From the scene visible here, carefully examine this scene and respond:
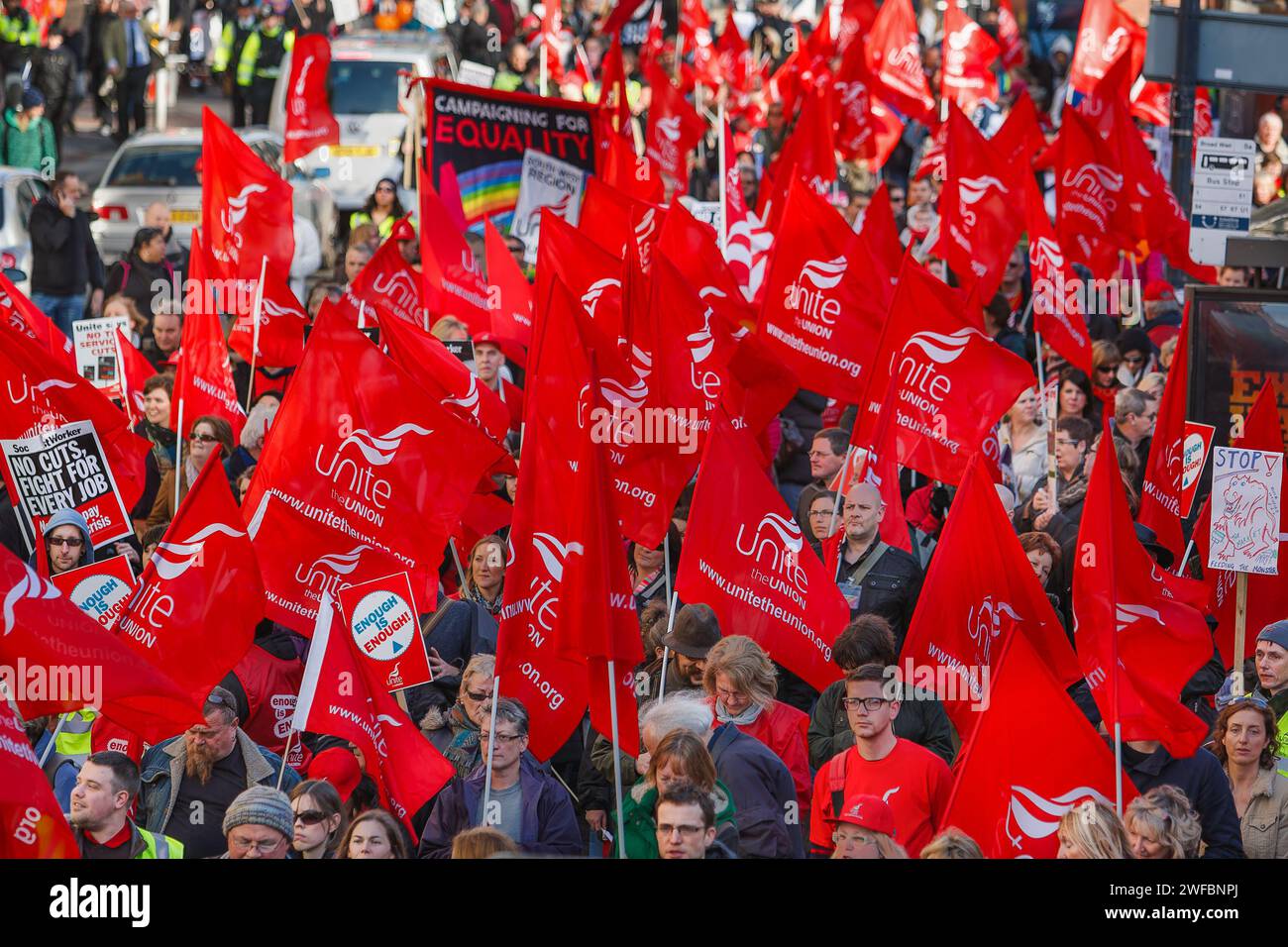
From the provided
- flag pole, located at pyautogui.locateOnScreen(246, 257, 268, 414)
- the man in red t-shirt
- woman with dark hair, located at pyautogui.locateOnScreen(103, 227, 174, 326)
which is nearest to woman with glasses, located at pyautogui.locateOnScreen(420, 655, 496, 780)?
the man in red t-shirt

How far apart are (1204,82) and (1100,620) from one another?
23.7 ft

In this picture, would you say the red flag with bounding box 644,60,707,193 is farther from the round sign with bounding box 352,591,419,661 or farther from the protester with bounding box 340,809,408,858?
the protester with bounding box 340,809,408,858

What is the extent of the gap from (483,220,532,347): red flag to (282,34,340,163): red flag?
7.07m

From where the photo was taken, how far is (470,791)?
7969 millimetres

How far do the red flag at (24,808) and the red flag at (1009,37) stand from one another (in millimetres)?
23677

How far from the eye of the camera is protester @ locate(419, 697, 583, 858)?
311 inches

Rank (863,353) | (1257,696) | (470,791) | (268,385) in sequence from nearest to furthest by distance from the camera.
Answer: (470,791) → (1257,696) → (863,353) → (268,385)

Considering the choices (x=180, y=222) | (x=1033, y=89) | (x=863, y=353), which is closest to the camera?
(x=863, y=353)

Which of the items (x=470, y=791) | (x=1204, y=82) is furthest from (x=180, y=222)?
(x=470, y=791)

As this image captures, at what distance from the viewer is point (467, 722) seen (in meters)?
8.67

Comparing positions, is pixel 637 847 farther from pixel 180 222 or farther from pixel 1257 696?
pixel 180 222

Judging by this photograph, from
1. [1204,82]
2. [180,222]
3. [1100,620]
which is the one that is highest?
[1204,82]

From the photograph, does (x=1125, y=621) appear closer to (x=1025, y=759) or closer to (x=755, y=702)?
(x=1025, y=759)

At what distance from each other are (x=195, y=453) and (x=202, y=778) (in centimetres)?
380
